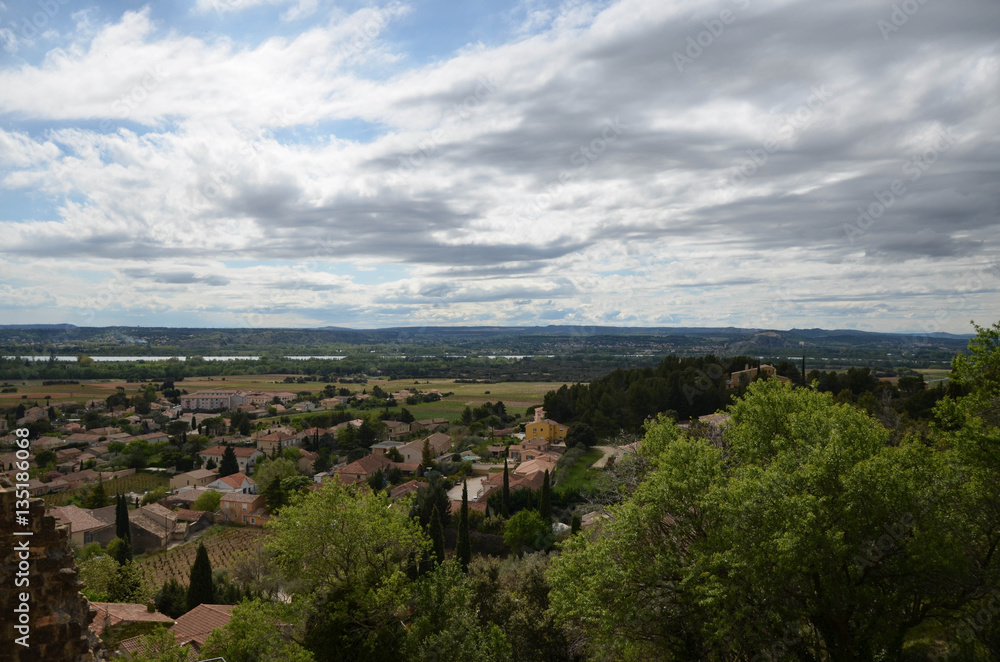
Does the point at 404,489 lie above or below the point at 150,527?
above

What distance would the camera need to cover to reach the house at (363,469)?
56250mm

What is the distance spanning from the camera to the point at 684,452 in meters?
14.2

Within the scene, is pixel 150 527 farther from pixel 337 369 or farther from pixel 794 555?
pixel 337 369

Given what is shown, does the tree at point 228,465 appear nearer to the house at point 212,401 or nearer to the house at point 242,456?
the house at point 242,456

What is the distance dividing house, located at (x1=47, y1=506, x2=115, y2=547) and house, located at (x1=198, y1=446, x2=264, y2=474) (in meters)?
23.4

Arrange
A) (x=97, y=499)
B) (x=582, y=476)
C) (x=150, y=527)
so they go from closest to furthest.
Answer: (x=150, y=527)
(x=582, y=476)
(x=97, y=499)

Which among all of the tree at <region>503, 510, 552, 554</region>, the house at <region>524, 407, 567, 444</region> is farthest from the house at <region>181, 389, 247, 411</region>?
the tree at <region>503, 510, 552, 554</region>

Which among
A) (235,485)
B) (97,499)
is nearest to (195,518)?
(97,499)

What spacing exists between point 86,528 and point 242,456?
95.3ft

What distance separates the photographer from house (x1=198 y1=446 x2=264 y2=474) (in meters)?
68.8

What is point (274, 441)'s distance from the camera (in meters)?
76.1

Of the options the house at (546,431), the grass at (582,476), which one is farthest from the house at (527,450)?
the grass at (582,476)

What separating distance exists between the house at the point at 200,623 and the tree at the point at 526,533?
15780mm

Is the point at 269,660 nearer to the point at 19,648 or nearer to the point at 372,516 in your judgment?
the point at 372,516
